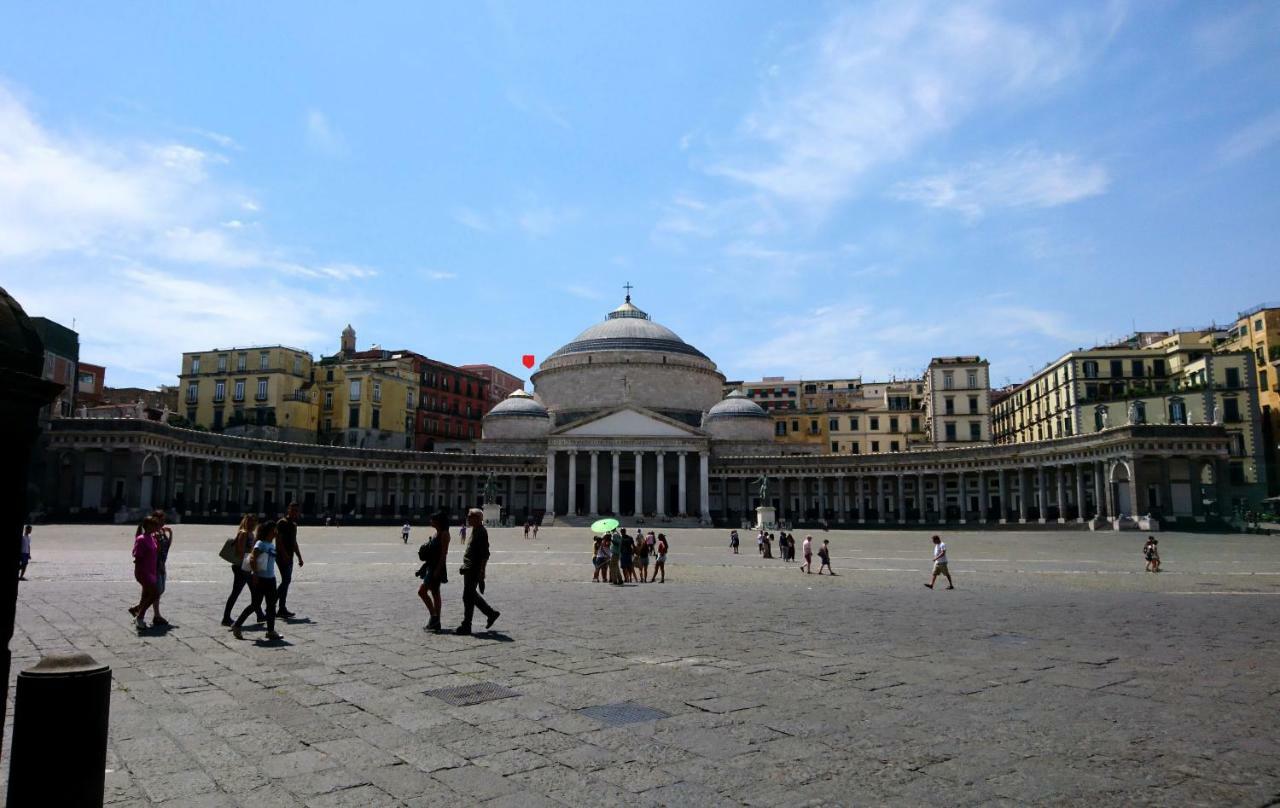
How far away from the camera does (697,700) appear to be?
7.43 meters

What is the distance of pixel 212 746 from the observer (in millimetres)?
6055

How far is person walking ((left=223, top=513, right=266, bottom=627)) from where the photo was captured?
11.8 m

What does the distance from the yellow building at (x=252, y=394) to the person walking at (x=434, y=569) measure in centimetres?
7006

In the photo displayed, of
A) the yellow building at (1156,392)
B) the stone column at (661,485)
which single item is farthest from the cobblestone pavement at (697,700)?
the stone column at (661,485)

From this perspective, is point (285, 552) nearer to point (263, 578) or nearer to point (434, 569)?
point (263, 578)

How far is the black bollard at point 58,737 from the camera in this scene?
3.56 metres

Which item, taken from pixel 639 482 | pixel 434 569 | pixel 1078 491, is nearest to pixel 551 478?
pixel 639 482

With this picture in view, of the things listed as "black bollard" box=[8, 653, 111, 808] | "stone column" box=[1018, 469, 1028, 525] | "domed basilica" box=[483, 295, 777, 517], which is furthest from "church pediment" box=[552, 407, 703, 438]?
"black bollard" box=[8, 653, 111, 808]

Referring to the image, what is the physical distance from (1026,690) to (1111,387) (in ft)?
226

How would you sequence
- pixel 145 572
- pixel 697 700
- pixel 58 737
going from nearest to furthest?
pixel 58 737 → pixel 697 700 → pixel 145 572

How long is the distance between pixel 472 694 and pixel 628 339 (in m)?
79.7

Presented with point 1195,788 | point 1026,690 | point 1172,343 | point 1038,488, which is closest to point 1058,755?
point 1195,788

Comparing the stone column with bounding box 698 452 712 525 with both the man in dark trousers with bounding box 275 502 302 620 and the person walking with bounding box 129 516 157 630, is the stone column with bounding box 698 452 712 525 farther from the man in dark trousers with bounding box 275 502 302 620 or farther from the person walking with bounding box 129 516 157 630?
the person walking with bounding box 129 516 157 630

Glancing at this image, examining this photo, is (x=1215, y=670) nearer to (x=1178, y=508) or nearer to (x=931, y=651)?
(x=931, y=651)
